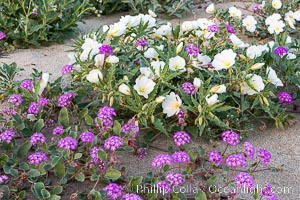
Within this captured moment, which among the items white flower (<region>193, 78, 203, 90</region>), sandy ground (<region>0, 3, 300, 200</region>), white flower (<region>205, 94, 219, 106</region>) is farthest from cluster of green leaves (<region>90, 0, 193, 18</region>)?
white flower (<region>205, 94, 219, 106</region>)

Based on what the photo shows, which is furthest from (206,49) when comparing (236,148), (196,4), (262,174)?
(196,4)

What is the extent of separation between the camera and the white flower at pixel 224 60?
3.25m

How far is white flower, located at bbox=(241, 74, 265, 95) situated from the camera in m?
3.20

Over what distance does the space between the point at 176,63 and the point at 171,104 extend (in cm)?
29

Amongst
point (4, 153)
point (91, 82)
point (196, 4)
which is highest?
point (91, 82)

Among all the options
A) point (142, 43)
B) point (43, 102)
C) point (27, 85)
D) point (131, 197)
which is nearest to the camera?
point (131, 197)

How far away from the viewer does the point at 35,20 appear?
4.79 metres

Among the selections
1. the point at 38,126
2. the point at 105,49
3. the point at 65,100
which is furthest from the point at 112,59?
the point at 38,126

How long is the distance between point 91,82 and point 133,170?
2.00ft

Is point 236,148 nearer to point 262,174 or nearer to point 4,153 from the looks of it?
point 262,174

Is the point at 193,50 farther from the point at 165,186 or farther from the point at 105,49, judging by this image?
the point at 165,186

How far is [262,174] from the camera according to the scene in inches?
116

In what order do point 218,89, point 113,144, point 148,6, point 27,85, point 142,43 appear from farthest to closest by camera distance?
point 148,6 < point 142,43 < point 27,85 < point 218,89 < point 113,144

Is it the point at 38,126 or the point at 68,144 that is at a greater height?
the point at 68,144
